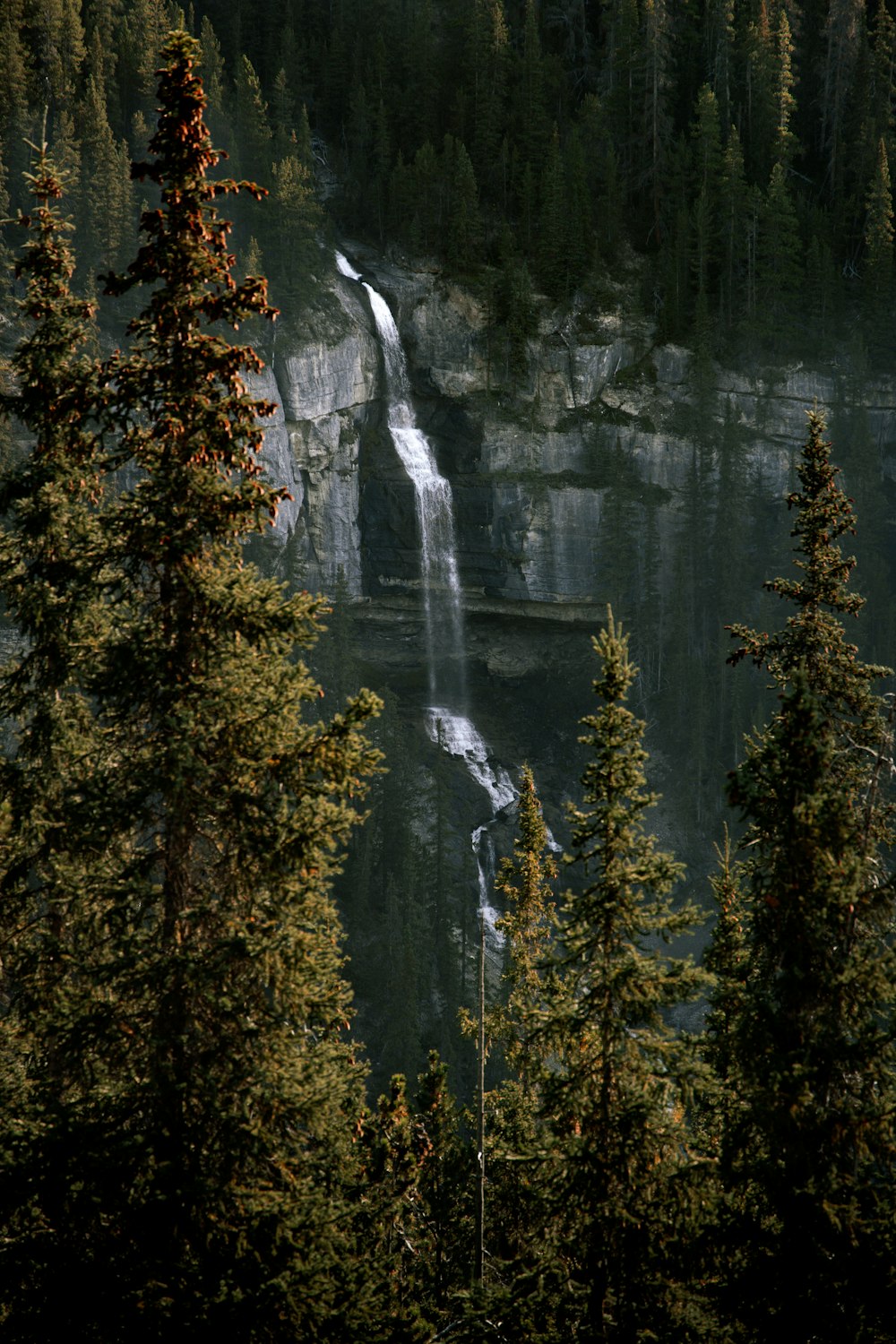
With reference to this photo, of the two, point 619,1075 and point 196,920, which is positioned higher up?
point 196,920

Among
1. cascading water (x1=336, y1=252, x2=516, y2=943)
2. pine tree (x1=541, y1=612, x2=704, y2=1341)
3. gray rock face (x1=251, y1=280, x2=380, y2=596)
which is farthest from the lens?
cascading water (x1=336, y1=252, x2=516, y2=943)

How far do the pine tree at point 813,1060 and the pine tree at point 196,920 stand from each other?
360 cm

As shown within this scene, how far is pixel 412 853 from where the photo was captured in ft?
174

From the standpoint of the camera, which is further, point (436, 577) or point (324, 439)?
point (436, 577)

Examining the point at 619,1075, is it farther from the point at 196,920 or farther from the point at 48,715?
the point at 48,715

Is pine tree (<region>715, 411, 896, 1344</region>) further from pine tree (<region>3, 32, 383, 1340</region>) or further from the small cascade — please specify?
the small cascade

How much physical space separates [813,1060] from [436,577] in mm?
52675

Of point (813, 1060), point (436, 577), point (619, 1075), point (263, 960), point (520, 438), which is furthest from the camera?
point (520, 438)

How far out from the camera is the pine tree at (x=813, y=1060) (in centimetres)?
1048

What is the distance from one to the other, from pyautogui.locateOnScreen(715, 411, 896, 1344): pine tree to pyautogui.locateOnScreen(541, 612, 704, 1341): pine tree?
668 mm

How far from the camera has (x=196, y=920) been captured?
398 inches

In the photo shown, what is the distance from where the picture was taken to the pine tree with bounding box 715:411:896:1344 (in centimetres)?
1048

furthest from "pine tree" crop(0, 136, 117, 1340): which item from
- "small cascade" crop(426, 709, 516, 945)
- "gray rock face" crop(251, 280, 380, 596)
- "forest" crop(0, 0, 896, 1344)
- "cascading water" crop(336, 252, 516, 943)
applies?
"cascading water" crop(336, 252, 516, 943)

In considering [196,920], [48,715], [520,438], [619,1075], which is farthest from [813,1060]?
[520,438]
